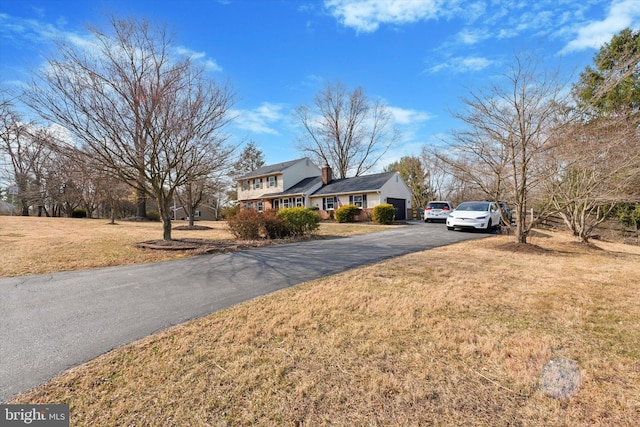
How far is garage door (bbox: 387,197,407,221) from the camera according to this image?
2527cm

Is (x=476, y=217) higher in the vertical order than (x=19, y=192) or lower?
lower

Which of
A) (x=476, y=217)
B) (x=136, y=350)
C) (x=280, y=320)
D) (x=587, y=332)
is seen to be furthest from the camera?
(x=476, y=217)

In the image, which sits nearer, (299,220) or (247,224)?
(247,224)

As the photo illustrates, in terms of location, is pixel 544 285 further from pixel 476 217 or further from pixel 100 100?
pixel 100 100

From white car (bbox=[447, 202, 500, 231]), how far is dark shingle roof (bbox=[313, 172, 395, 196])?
10484 mm

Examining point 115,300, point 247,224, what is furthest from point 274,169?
point 115,300

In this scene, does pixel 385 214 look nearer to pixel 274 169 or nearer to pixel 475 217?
pixel 475 217

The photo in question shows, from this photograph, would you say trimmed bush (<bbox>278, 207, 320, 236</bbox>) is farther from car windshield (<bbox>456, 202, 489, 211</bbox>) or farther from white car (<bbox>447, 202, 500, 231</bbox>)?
car windshield (<bbox>456, 202, 489, 211</bbox>)

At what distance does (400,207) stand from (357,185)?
14.8 feet

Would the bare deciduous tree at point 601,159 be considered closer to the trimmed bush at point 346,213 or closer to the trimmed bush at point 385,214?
the trimmed bush at point 385,214

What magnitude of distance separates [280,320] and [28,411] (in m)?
2.21

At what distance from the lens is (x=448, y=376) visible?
2385mm

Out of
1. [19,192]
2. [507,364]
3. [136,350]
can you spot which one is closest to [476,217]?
[507,364]

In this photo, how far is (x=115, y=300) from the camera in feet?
14.2
